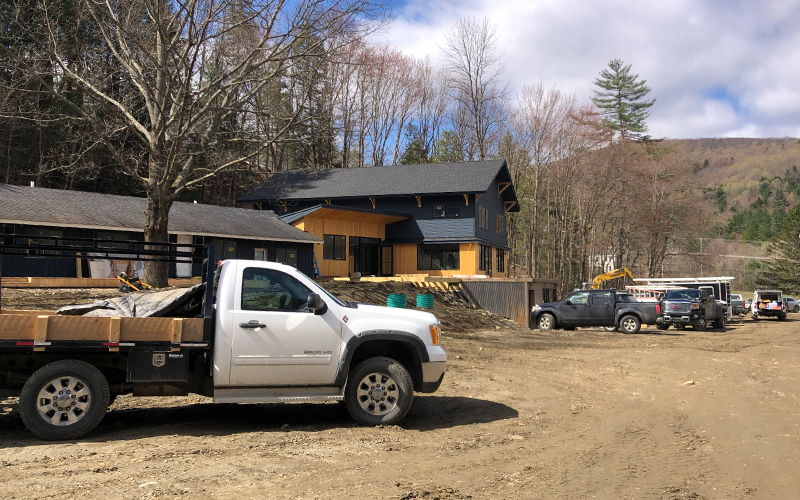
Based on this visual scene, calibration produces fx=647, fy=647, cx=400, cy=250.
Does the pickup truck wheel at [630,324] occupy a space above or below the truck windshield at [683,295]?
below

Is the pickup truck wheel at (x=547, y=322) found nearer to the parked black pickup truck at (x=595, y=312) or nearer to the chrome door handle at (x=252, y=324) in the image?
the parked black pickup truck at (x=595, y=312)

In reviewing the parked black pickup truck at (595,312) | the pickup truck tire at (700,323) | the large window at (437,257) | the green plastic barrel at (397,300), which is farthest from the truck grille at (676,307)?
the large window at (437,257)

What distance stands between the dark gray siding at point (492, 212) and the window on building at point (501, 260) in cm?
51

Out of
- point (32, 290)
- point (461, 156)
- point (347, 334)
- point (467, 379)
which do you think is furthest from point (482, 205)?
point (347, 334)

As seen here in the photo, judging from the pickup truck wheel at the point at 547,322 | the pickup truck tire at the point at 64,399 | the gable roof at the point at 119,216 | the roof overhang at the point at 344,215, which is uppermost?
the roof overhang at the point at 344,215

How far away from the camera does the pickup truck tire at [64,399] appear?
679 cm

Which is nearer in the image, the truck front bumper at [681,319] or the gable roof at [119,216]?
the gable roof at [119,216]

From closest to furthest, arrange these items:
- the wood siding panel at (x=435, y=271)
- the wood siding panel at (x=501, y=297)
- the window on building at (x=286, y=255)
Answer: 1. the wood siding panel at (x=501, y=297)
2. the window on building at (x=286, y=255)
3. the wood siding panel at (x=435, y=271)

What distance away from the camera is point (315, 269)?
3434 cm

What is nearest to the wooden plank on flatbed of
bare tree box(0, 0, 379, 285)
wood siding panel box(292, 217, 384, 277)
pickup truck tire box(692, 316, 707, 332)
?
bare tree box(0, 0, 379, 285)

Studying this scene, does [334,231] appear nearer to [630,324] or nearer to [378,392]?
[630,324]

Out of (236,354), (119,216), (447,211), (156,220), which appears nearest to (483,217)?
(447,211)

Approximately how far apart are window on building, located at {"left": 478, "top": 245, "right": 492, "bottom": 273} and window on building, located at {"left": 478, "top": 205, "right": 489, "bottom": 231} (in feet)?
4.10

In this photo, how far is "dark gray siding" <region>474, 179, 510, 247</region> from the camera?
38406 mm
